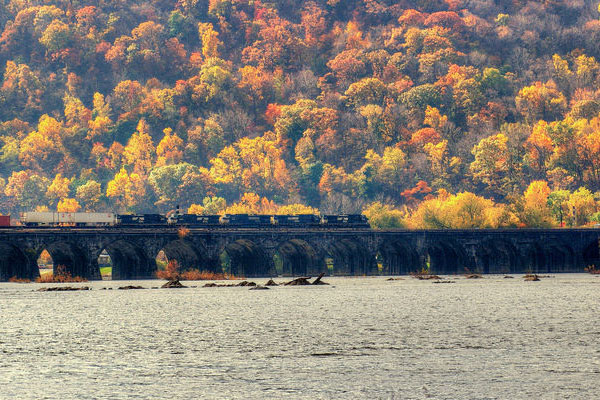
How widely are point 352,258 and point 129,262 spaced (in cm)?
3765

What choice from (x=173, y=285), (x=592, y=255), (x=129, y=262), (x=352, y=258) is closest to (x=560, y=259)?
(x=592, y=255)

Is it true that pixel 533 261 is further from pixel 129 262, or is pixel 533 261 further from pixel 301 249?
pixel 129 262

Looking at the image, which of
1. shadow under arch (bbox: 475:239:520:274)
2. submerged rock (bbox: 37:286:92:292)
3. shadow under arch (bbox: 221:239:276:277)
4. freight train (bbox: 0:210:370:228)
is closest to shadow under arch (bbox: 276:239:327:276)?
freight train (bbox: 0:210:370:228)

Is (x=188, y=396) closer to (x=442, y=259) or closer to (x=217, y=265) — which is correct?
(x=217, y=265)

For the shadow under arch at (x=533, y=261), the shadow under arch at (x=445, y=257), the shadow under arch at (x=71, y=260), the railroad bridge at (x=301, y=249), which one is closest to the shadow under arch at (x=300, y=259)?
the railroad bridge at (x=301, y=249)

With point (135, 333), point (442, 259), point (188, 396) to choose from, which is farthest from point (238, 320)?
point (442, 259)

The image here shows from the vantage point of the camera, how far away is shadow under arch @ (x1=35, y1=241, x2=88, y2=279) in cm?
14362

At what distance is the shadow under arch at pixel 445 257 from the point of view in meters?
170

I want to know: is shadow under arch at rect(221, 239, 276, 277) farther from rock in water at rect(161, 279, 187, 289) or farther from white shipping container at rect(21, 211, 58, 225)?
white shipping container at rect(21, 211, 58, 225)

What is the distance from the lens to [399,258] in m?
175

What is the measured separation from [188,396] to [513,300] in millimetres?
64920

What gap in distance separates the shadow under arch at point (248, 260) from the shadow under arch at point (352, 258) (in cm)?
1102

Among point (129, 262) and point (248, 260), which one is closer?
point (129, 262)

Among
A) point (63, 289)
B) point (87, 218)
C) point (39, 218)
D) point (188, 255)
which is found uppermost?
point (87, 218)
